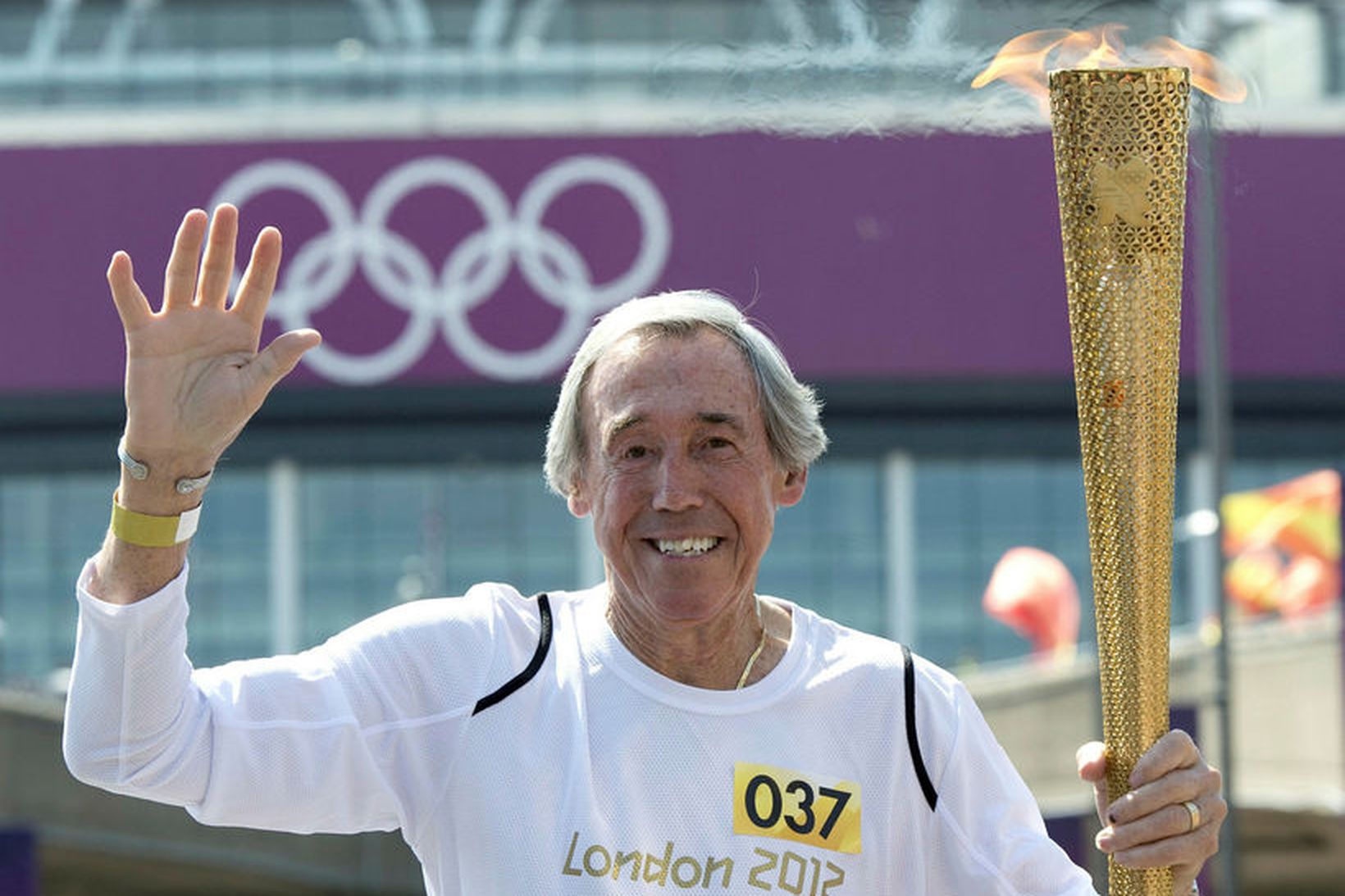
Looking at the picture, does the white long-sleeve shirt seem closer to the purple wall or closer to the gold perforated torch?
the gold perforated torch

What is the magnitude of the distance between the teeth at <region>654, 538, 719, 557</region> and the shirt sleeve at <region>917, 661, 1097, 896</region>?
1.25 feet

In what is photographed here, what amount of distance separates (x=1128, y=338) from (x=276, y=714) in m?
1.16

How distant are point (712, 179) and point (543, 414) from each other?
1.62 meters

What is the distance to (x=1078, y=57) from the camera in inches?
114

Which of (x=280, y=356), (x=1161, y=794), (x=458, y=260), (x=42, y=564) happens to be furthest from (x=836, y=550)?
(x=280, y=356)

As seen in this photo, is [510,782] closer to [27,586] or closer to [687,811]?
[687,811]

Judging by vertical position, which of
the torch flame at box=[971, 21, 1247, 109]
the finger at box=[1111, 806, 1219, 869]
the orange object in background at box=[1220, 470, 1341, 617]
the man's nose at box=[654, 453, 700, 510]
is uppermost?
the orange object in background at box=[1220, 470, 1341, 617]

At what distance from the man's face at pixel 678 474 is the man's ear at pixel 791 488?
0.23ft

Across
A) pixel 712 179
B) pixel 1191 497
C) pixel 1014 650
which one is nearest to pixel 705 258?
pixel 712 179

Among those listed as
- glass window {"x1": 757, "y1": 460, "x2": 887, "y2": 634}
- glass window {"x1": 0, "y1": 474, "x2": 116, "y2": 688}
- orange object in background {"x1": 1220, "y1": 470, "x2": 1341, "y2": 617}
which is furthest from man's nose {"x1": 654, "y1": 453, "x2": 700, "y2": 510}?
glass window {"x1": 0, "y1": 474, "x2": 116, "y2": 688}

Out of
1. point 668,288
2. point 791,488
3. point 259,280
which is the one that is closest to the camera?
point 259,280

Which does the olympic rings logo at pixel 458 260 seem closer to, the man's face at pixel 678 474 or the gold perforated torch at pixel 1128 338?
the man's face at pixel 678 474

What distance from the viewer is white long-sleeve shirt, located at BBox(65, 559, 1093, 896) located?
271 centimetres

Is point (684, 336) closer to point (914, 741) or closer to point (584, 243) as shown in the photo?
point (914, 741)
